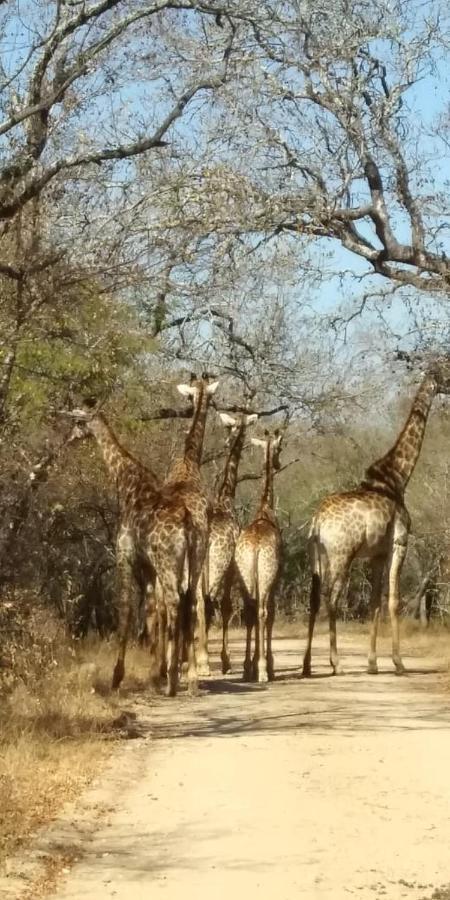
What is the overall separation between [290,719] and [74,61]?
5.82 metres

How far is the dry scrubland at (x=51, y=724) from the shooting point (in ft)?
27.1

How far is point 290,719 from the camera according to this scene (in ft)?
42.2

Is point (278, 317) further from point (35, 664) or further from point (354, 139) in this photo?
point (35, 664)

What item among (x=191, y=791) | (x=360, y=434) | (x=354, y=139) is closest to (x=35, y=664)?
(x=191, y=791)

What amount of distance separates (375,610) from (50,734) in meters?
8.06

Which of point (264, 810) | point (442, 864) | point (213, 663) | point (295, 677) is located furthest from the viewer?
point (213, 663)

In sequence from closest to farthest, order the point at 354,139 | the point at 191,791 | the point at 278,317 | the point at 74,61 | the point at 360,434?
the point at 191,791, the point at 74,61, the point at 354,139, the point at 278,317, the point at 360,434

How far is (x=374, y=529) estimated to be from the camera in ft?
58.6

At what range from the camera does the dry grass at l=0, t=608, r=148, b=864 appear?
8164mm

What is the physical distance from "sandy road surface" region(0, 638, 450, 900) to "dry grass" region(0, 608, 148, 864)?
220mm

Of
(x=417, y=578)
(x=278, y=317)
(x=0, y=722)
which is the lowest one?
(x=0, y=722)

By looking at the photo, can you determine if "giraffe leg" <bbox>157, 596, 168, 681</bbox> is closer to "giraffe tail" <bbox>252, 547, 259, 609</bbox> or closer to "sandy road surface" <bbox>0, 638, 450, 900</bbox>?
"sandy road surface" <bbox>0, 638, 450, 900</bbox>

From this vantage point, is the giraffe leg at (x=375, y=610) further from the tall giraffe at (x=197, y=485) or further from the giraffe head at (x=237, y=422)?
the giraffe head at (x=237, y=422)

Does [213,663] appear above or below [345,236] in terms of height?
below
